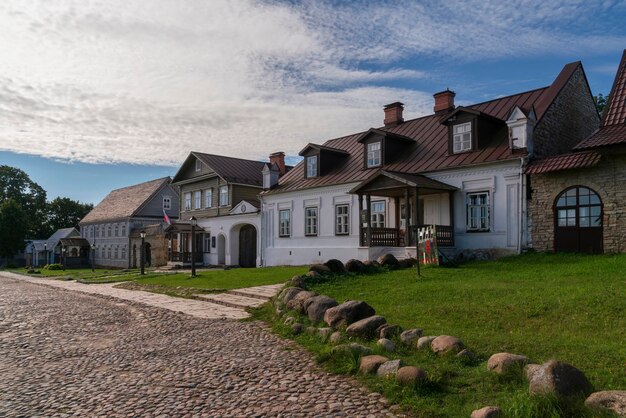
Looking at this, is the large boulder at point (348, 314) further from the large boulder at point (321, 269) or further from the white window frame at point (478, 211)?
the white window frame at point (478, 211)

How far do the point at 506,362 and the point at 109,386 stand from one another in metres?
4.61

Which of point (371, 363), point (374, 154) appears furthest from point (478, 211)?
point (371, 363)

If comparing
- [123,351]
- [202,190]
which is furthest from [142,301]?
[202,190]

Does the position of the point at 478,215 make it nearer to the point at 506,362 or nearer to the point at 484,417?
the point at 506,362

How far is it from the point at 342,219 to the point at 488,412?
1993 centimetres

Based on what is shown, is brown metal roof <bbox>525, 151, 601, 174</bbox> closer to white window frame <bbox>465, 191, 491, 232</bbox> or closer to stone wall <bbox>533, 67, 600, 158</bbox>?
stone wall <bbox>533, 67, 600, 158</bbox>

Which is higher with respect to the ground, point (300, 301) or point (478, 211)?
point (478, 211)

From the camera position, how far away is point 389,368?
19.2 ft

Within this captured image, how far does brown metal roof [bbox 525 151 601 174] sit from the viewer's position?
1580 cm

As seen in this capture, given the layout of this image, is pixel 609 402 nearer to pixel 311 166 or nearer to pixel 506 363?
pixel 506 363

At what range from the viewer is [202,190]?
36219 mm

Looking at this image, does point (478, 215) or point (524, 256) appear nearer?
point (524, 256)

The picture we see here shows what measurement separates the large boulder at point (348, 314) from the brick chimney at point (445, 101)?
17.4 meters

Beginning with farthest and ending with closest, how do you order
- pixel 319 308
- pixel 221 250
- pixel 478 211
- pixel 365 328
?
pixel 221 250
pixel 478 211
pixel 319 308
pixel 365 328
